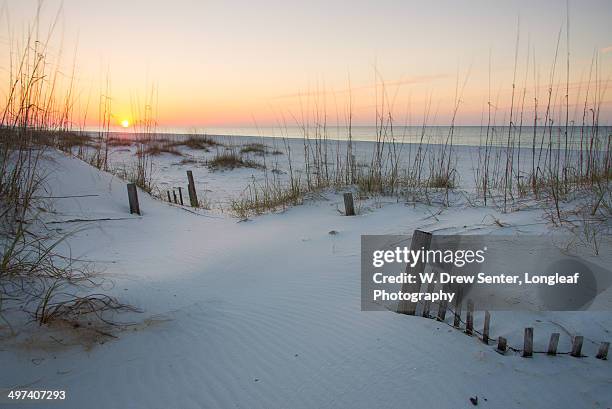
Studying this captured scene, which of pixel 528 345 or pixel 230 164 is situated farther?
pixel 230 164

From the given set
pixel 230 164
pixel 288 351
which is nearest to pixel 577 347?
pixel 288 351

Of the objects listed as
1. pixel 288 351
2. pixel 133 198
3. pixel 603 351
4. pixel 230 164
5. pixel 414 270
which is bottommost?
pixel 288 351

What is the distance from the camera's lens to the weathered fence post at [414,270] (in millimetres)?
2199

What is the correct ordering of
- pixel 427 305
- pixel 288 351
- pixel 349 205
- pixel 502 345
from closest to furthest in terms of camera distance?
pixel 502 345 < pixel 288 351 < pixel 427 305 < pixel 349 205

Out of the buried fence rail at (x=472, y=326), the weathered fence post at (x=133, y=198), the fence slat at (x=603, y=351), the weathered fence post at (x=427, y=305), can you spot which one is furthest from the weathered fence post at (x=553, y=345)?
the weathered fence post at (x=133, y=198)

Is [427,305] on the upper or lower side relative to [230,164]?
lower

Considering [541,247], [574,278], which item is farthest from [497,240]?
[574,278]

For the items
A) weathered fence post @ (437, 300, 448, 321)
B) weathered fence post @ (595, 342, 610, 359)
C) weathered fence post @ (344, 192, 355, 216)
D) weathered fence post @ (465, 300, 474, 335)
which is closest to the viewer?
weathered fence post @ (595, 342, 610, 359)

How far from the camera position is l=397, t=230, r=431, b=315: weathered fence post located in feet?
7.22

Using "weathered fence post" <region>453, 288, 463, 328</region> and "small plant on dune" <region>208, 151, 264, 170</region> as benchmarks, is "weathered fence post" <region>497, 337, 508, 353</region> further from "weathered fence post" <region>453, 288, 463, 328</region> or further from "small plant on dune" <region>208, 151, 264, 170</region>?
"small plant on dune" <region>208, 151, 264, 170</region>

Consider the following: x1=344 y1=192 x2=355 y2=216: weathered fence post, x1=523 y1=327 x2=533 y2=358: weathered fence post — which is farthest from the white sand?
x1=344 y1=192 x2=355 y2=216: weathered fence post

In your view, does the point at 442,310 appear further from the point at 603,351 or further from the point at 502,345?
the point at 603,351

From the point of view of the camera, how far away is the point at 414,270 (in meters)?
2.27

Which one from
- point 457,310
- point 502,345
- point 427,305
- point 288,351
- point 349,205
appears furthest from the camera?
point 349,205
